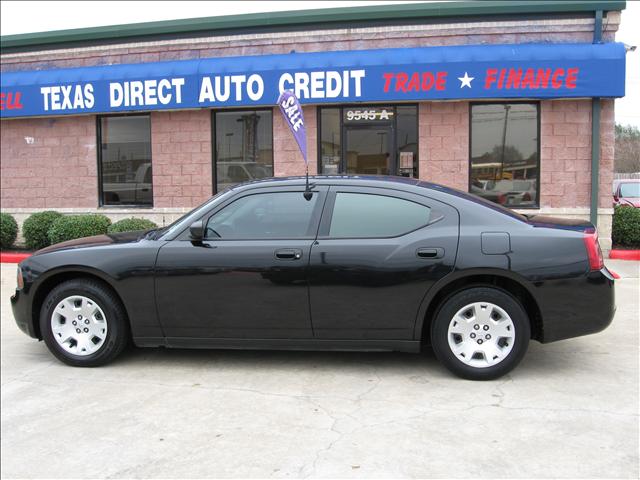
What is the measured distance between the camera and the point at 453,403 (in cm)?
405

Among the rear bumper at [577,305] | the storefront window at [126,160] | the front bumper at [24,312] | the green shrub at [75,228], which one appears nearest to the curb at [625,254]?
the rear bumper at [577,305]

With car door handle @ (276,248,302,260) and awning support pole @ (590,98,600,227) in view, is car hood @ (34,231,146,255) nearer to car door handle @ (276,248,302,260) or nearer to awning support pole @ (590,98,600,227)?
car door handle @ (276,248,302,260)

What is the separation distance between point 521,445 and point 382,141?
829 centimetres

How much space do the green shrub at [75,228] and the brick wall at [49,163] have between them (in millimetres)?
1445

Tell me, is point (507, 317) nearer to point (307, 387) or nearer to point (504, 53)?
point (307, 387)

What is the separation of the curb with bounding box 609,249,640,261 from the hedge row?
27.5ft

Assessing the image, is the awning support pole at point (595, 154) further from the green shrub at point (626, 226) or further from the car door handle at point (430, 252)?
the car door handle at point (430, 252)

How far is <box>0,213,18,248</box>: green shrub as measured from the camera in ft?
38.8

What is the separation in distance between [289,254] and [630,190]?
A: 359 inches

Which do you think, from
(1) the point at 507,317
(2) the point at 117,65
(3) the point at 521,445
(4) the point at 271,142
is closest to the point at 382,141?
(4) the point at 271,142

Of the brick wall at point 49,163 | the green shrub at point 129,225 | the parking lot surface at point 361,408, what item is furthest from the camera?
the brick wall at point 49,163

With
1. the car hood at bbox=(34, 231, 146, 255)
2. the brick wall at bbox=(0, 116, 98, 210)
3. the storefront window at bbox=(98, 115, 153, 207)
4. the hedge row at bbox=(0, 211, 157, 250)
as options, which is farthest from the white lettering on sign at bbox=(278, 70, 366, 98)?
the car hood at bbox=(34, 231, 146, 255)

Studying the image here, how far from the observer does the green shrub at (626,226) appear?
10.3 meters

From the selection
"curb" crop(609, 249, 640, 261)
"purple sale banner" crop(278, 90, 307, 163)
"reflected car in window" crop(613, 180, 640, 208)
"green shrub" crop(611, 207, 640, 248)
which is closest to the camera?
"purple sale banner" crop(278, 90, 307, 163)
